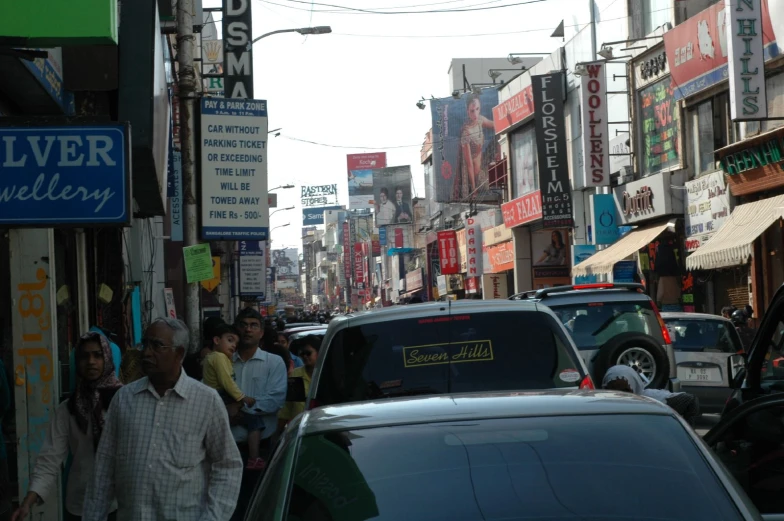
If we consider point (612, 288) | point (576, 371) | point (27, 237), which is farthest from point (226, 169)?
point (576, 371)

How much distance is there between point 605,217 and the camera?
113 feet

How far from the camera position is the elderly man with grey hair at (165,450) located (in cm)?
537

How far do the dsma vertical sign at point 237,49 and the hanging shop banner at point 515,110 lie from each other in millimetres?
19211

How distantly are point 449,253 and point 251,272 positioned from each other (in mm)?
21364

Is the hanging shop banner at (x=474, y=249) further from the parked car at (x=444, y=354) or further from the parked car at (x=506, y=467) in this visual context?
the parked car at (x=506, y=467)

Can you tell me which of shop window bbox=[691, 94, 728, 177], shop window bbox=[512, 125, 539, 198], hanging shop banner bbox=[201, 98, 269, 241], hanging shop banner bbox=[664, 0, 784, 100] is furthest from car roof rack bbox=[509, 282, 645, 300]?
shop window bbox=[512, 125, 539, 198]

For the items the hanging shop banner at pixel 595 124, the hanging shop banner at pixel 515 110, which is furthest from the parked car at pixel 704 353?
the hanging shop banner at pixel 515 110

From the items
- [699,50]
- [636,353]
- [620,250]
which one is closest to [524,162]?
[620,250]

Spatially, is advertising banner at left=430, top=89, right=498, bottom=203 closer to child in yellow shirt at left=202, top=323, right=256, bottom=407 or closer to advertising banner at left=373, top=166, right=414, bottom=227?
advertising banner at left=373, top=166, right=414, bottom=227

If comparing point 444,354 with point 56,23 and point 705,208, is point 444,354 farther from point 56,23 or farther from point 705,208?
point 705,208

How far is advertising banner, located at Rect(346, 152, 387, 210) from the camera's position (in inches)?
5753

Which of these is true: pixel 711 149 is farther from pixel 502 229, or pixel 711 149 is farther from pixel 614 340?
pixel 502 229

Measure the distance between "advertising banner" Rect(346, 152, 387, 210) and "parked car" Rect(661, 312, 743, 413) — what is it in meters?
127

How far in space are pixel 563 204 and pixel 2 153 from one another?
32302mm
